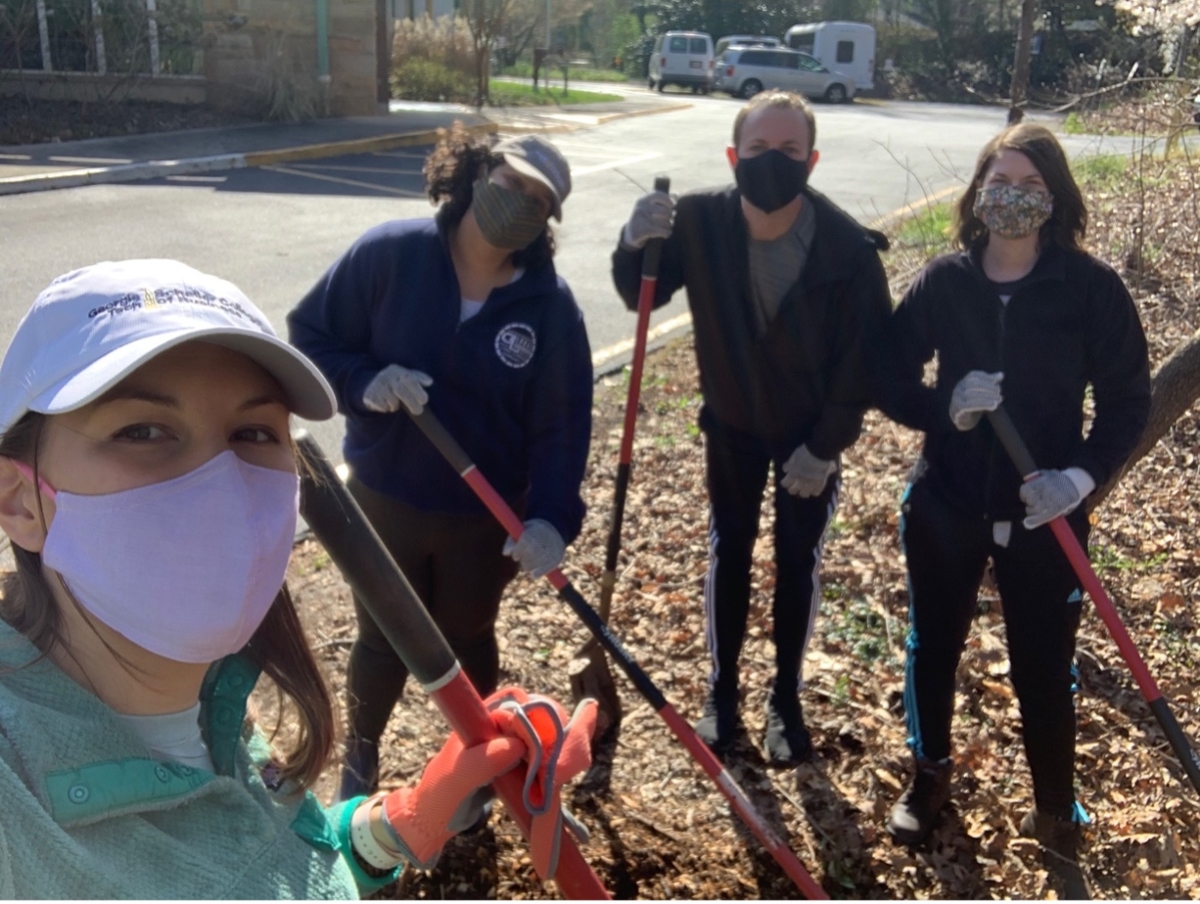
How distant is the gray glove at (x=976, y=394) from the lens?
3.21 metres

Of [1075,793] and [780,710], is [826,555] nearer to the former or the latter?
[780,710]

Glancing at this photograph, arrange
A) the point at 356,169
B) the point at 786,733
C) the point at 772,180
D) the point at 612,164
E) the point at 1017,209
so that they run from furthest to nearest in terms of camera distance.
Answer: the point at 612,164 < the point at 356,169 < the point at 786,733 < the point at 772,180 < the point at 1017,209

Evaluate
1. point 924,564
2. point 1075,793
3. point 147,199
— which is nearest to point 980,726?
point 1075,793

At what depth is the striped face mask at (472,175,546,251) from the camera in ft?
10.4

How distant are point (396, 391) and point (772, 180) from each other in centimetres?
141

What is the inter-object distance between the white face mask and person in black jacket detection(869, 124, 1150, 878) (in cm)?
225

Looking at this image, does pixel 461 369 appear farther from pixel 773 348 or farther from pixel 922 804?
pixel 922 804

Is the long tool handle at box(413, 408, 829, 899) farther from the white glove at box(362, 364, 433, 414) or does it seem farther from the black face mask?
the black face mask

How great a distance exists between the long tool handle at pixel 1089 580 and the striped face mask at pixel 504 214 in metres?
1.38

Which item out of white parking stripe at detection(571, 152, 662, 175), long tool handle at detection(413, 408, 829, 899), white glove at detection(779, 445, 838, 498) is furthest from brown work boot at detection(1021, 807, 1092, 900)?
white parking stripe at detection(571, 152, 662, 175)

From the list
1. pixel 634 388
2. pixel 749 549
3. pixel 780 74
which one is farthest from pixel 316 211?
pixel 780 74

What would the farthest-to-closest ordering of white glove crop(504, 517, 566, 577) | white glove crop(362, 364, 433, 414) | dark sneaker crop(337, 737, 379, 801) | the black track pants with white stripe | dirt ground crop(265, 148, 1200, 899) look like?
the black track pants with white stripe < dirt ground crop(265, 148, 1200, 899) < dark sneaker crop(337, 737, 379, 801) < white glove crop(504, 517, 566, 577) < white glove crop(362, 364, 433, 414)

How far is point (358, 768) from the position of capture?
11.4ft

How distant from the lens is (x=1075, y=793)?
384 centimetres
